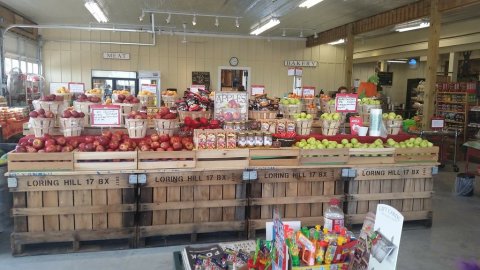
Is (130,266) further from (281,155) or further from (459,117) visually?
(459,117)

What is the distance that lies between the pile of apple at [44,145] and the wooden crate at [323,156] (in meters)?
2.80

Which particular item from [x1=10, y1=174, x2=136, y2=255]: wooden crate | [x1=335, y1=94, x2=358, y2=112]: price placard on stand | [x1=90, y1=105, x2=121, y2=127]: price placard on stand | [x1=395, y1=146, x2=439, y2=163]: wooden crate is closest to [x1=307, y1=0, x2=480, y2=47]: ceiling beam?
[x1=335, y1=94, x2=358, y2=112]: price placard on stand

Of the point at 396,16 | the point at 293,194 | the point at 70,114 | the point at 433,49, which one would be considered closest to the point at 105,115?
the point at 70,114

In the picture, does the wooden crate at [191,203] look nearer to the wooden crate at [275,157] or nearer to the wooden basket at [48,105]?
the wooden crate at [275,157]

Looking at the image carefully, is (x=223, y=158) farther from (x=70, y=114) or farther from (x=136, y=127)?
(x=70, y=114)

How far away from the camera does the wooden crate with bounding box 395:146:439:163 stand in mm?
5215

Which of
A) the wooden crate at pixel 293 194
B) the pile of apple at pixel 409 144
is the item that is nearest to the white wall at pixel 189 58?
the pile of apple at pixel 409 144

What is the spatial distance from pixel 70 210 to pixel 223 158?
1816mm

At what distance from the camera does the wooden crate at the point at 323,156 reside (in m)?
4.89

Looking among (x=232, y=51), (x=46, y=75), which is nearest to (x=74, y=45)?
(x=46, y=75)

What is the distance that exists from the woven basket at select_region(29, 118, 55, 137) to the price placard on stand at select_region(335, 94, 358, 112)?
159 inches

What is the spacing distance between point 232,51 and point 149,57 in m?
3.39

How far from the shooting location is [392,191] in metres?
5.25

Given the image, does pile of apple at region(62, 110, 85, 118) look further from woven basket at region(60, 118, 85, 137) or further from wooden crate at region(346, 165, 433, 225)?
wooden crate at region(346, 165, 433, 225)
